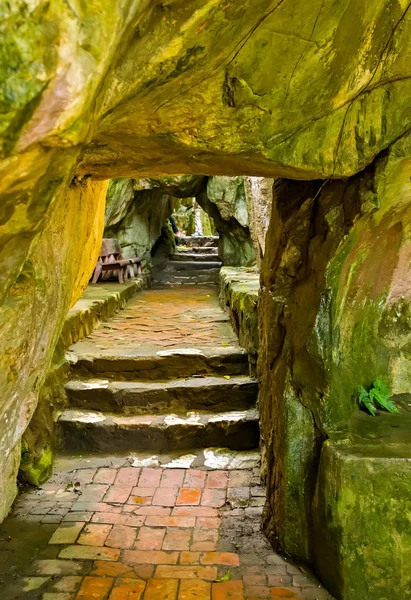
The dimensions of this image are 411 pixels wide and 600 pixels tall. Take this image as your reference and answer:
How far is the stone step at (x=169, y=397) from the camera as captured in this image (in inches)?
200

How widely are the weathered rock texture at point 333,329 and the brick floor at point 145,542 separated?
0.30 m

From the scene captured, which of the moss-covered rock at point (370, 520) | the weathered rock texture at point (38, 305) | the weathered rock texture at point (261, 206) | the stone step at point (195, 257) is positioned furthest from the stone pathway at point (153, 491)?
the stone step at point (195, 257)

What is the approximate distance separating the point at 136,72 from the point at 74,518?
313cm

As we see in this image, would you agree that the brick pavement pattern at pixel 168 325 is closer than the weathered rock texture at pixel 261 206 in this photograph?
Yes

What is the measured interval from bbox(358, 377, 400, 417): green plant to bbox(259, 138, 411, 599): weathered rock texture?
5 centimetres

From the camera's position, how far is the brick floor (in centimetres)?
284

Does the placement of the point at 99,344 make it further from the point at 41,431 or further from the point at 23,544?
the point at 23,544

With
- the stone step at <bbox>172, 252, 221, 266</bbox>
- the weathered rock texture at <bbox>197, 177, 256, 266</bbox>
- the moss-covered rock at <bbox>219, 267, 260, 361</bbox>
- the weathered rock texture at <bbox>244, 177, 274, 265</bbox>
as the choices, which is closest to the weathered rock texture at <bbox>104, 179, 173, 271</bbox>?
the weathered rock texture at <bbox>197, 177, 256, 266</bbox>

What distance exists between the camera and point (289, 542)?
3.05m

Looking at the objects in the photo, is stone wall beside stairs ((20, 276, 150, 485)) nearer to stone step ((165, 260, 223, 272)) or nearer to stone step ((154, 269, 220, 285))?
stone step ((154, 269, 220, 285))

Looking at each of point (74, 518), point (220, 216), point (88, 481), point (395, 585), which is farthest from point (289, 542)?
point (220, 216)

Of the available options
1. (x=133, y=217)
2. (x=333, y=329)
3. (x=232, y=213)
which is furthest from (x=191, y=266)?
(x=333, y=329)

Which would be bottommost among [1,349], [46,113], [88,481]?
[88,481]

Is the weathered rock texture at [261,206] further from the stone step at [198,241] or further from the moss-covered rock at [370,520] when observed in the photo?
the stone step at [198,241]
